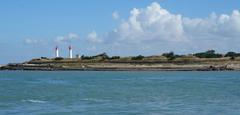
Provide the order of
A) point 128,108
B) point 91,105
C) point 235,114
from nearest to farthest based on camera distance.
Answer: point 235,114, point 128,108, point 91,105

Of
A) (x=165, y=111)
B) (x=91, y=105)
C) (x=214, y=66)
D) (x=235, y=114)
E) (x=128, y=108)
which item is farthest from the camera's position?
(x=214, y=66)

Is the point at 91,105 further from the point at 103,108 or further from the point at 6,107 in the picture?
the point at 6,107

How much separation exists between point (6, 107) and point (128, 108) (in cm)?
840

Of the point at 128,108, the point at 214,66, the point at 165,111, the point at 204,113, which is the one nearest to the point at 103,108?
the point at 128,108

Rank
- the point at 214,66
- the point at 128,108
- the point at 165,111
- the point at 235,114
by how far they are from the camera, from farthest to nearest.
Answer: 1. the point at 214,66
2. the point at 128,108
3. the point at 165,111
4. the point at 235,114

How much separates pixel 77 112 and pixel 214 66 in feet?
510

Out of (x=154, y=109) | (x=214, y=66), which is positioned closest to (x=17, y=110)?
(x=154, y=109)

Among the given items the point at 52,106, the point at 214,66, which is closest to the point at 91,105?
the point at 52,106

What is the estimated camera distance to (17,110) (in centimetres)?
3847

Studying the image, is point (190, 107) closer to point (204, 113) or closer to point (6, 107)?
point (204, 113)

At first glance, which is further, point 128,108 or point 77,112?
point 128,108

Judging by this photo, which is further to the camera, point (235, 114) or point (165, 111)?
point (165, 111)

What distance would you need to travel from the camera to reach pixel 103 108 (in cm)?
3947

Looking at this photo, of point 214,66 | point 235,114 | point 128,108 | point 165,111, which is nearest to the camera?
point 235,114
